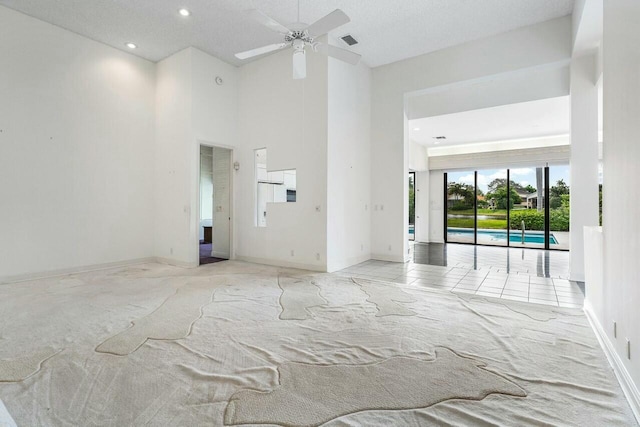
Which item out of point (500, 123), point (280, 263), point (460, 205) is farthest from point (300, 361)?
point (460, 205)

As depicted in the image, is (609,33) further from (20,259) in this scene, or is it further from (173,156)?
(20,259)

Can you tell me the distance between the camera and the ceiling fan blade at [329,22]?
3025 millimetres

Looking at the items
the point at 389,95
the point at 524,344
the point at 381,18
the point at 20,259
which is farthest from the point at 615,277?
the point at 20,259

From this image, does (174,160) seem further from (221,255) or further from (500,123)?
(500,123)

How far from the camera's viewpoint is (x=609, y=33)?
7.88 feet

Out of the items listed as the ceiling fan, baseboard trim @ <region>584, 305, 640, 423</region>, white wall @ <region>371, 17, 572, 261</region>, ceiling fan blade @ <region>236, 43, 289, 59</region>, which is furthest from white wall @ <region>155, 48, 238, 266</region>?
baseboard trim @ <region>584, 305, 640, 423</region>

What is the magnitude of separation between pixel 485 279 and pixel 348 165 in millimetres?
3029

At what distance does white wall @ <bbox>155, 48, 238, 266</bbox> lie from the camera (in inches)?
Answer: 228

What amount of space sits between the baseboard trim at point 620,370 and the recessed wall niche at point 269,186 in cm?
442

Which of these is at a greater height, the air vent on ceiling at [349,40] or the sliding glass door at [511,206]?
the air vent on ceiling at [349,40]

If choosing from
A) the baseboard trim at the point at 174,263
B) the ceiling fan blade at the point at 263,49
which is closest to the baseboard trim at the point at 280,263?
the baseboard trim at the point at 174,263

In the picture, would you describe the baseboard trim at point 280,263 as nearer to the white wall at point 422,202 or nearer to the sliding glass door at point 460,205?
the white wall at point 422,202

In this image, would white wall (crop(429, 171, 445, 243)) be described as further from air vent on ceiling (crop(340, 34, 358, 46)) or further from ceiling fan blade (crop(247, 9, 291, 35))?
ceiling fan blade (crop(247, 9, 291, 35))

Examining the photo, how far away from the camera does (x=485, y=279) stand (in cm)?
494
